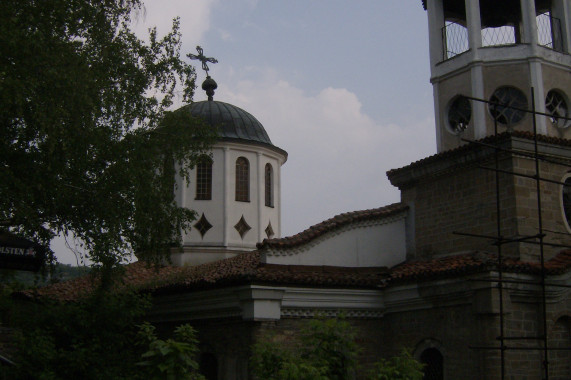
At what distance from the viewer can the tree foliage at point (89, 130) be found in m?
9.38

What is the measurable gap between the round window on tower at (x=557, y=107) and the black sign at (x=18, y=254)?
1023 cm

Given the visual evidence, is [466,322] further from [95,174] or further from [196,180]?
[196,180]

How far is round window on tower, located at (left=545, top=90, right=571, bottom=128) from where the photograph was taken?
1391cm

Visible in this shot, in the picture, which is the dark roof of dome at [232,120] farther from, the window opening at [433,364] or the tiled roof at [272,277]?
the window opening at [433,364]

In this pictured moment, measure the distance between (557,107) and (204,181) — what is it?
10.1 meters

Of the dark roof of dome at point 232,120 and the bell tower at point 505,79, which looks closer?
the bell tower at point 505,79

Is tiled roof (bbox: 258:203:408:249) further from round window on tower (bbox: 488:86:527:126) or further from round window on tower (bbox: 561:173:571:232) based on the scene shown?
round window on tower (bbox: 561:173:571:232)

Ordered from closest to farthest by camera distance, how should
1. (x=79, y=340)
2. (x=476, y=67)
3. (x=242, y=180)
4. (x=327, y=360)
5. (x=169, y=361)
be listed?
1. (x=169, y=361)
2. (x=327, y=360)
3. (x=79, y=340)
4. (x=476, y=67)
5. (x=242, y=180)

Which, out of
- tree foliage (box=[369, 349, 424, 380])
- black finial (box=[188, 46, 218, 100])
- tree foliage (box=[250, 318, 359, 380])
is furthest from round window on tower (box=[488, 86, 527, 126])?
black finial (box=[188, 46, 218, 100])

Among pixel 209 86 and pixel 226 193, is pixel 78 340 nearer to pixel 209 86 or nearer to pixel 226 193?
pixel 226 193

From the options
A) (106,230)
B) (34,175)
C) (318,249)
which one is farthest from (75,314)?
(318,249)

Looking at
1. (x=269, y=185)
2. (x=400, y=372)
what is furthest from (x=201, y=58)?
(x=400, y=372)

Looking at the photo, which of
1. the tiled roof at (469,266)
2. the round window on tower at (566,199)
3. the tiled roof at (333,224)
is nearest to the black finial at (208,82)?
the tiled roof at (333,224)

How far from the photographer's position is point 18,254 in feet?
29.6
